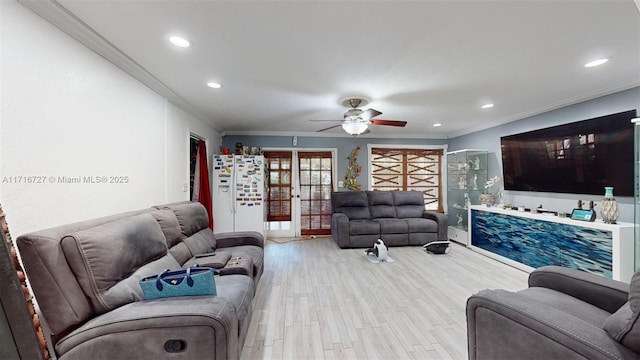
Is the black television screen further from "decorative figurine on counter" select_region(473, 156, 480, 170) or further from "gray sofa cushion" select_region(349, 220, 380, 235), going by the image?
Result: "gray sofa cushion" select_region(349, 220, 380, 235)

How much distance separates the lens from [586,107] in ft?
10.4

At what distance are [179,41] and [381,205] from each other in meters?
4.53

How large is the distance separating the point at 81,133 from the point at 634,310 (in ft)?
10.8

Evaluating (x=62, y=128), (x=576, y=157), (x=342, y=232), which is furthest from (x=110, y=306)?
(x=576, y=157)

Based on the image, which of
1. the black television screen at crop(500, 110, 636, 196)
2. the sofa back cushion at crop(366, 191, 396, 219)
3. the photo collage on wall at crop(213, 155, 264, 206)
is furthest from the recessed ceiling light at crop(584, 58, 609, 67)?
the photo collage on wall at crop(213, 155, 264, 206)

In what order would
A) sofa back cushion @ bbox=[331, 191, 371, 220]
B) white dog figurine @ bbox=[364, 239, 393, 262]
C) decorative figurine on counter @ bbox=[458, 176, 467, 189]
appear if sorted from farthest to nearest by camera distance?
sofa back cushion @ bbox=[331, 191, 371, 220] < decorative figurine on counter @ bbox=[458, 176, 467, 189] < white dog figurine @ bbox=[364, 239, 393, 262]

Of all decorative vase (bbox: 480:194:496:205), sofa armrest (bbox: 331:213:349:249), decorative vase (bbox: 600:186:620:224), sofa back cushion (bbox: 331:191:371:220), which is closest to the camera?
decorative vase (bbox: 600:186:620:224)

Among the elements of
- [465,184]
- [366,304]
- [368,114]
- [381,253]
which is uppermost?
[368,114]

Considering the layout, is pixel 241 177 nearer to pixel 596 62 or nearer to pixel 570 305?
pixel 570 305

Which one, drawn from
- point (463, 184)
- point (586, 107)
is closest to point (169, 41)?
point (586, 107)

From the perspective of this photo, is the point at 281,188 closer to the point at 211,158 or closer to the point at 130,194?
the point at 211,158

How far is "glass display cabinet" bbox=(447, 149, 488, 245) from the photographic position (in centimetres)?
489

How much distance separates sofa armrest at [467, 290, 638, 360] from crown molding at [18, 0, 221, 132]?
3.11 metres

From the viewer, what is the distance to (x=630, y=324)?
98cm
